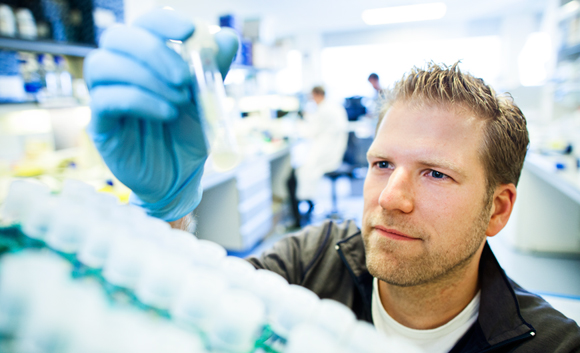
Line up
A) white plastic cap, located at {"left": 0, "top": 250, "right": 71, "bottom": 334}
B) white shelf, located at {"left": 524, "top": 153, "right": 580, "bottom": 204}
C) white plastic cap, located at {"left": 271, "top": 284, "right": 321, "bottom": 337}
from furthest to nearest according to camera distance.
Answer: white shelf, located at {"left": 524, "top": 153, "right": 580, "bottom": 204} < white plastic cap, located at {"left": 271, "top": 284, "right": 321, "bottom": 337} < white plastic cap, located at {"left": 0, "top": 250, "right": 71, "bottom": 334}

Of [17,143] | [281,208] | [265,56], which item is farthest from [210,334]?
[265,56]

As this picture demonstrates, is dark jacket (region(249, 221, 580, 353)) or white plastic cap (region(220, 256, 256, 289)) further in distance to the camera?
dark jacket (region(249, 221, 580, 353))

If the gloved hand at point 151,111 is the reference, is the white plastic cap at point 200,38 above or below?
above

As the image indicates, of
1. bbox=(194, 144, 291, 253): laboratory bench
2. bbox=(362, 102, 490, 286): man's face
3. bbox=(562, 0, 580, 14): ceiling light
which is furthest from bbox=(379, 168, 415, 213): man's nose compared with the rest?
bbox=(562, 0, 580, 14): ceiling light

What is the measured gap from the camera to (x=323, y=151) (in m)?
3.70

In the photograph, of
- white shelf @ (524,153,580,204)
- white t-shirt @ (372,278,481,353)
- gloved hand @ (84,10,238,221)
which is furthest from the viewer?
white shelf @ (524,153,580,204)

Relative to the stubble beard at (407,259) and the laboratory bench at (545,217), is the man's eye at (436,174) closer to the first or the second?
the stubble beard at (407,259)

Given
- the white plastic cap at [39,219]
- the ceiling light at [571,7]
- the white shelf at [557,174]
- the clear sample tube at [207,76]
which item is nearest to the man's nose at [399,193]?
the clear sample tube at [207,76]

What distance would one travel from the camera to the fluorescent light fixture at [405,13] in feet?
21.1

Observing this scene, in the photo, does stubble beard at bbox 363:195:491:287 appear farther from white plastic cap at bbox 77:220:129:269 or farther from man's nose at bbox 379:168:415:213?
white plastic cap at bbox 77:220:129:269

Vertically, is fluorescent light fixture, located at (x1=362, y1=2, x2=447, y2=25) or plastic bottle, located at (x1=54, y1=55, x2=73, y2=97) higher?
fluorescent light fixture, located at (x1=362, y1=2, x2=447, y2=25)

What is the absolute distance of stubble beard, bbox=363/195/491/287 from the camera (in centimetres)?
82

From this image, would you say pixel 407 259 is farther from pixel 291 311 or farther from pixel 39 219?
pixel 39 219

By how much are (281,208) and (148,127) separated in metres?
3.31
